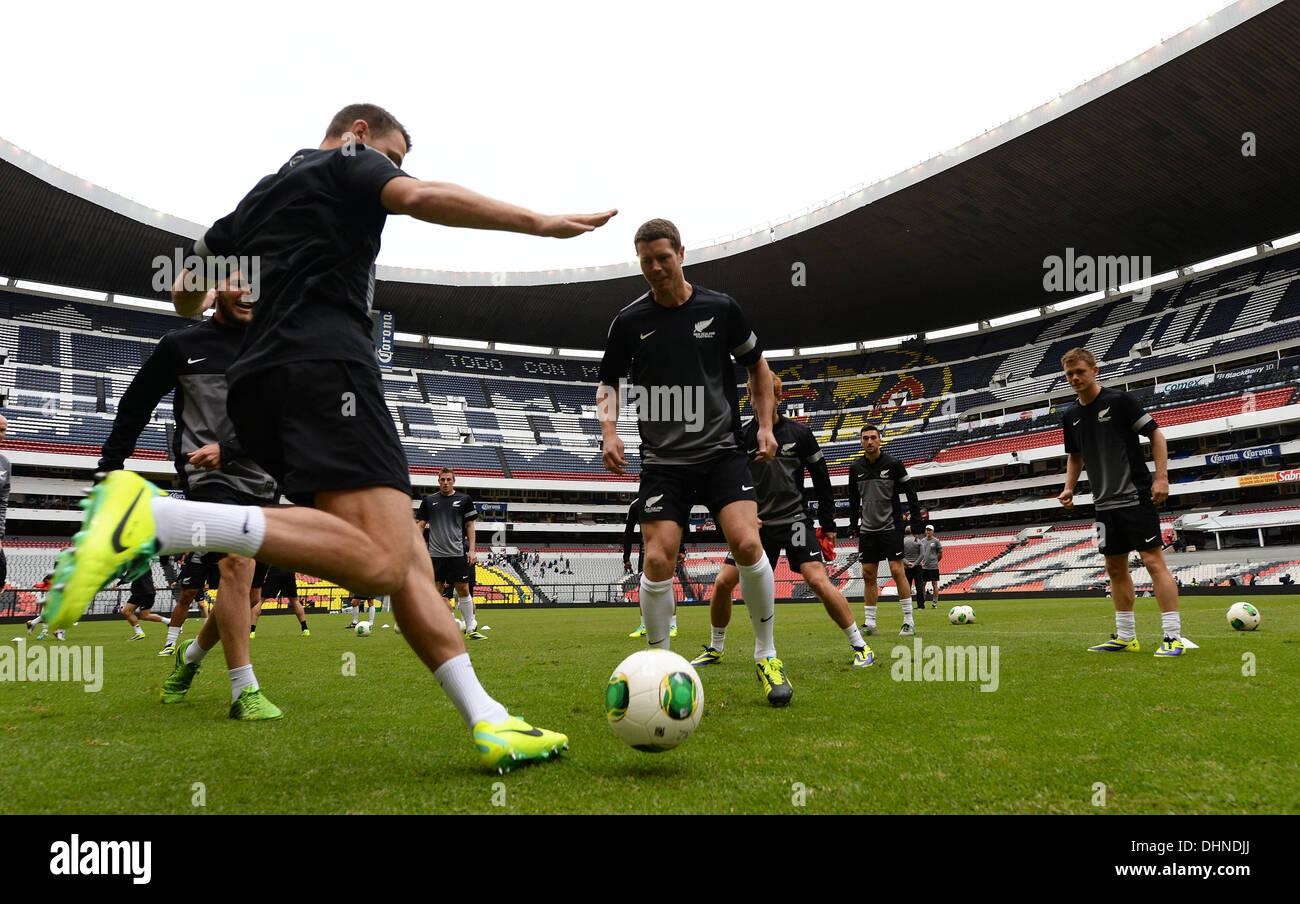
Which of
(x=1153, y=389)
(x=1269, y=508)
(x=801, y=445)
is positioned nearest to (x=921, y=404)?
(x=1153, y=389)

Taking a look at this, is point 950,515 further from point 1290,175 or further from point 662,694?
point 662,694

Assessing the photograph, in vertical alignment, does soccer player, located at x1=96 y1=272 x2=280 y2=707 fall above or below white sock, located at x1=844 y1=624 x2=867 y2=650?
above

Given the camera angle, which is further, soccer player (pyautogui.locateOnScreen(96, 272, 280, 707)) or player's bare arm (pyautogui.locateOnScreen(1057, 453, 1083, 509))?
player's bare arm (pyautogui.locateOnScreen(1057, 453, 1083, 509))

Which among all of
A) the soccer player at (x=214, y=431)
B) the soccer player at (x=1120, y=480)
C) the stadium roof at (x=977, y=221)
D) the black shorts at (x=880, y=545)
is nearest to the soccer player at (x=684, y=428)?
the soccer player at (x=214, y=431)

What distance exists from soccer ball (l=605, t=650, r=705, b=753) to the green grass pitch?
9 centimetres

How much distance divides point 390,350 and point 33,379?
591 inches

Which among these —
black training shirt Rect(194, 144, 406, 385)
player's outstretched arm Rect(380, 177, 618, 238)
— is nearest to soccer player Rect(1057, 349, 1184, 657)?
player's outstretched arm Rect(380, 177, 618, 238)

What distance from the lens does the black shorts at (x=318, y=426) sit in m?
2.42

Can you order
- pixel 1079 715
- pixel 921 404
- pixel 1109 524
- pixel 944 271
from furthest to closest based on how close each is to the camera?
1. pixel 921 404
2. pixel 944 271
3. pixel 1109 524
4. pixel 1079 715

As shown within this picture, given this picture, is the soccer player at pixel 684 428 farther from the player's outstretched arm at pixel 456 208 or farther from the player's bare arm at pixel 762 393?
the player's outstretched arm at pixel 456 208

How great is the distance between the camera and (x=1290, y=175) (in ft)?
94.7

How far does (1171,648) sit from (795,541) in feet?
9.81

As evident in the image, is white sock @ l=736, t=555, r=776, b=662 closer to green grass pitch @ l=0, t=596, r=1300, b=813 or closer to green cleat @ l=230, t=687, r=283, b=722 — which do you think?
green grass pitch @ l=0, t=596, r=1300, b=813

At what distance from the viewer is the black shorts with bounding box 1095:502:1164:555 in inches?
250
